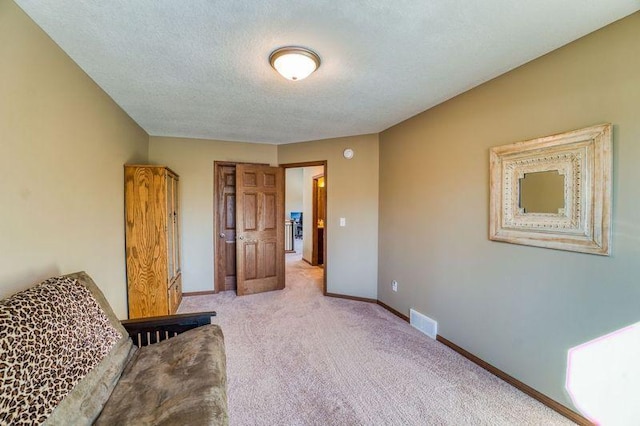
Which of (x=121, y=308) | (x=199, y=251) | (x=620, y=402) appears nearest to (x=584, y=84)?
(x=620, y=402)

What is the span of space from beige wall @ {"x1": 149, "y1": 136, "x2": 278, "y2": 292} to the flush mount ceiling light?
101 inches

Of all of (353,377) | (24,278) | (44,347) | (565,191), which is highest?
(565,191)

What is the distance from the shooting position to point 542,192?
1.88 meters

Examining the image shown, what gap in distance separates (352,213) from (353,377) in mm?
2226

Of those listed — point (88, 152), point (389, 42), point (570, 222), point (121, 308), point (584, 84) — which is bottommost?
point (121, 308)

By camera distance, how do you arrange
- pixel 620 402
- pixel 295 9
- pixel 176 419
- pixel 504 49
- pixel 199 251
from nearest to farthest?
pixel 620 402 → pixel 176 419 → pixel 295 9 → pixel 504 49 → pixel 199 251

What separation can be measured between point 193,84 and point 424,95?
2034 mm

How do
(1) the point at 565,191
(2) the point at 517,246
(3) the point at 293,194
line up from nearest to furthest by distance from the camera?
(1) the point at 565,191 < (2) the point at 517,246 < (3) the point at 293,194

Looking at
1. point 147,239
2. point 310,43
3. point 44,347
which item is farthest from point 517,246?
point 147,239

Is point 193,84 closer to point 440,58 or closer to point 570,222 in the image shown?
point 440,58

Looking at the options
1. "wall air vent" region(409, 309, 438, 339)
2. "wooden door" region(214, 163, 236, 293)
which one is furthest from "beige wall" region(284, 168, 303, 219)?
"wall air vent" region(409, 309, 438, 339)

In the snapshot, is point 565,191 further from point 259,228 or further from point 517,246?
point 259,228

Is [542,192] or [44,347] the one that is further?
[542,192]

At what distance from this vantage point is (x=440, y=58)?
1.87 m
